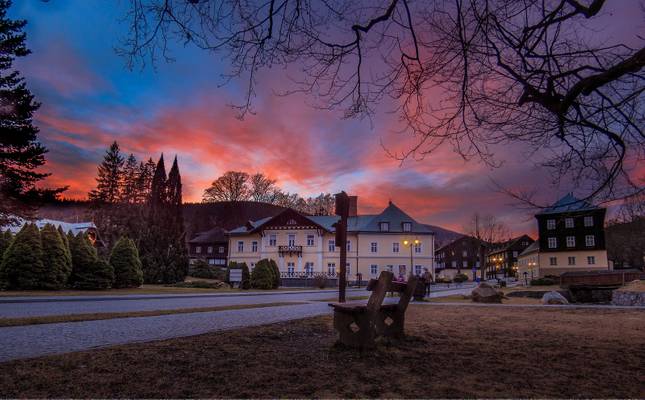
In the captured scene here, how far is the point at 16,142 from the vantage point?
30359mm

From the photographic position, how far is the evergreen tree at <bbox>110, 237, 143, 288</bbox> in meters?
A: 27.1

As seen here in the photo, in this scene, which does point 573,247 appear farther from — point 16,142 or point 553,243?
point 16,142

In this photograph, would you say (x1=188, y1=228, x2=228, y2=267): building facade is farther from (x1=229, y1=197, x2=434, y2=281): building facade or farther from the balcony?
the balcony

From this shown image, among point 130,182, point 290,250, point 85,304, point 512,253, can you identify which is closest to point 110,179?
point 130,182

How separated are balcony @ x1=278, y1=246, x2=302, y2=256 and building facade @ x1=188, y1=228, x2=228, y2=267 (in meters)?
16.5

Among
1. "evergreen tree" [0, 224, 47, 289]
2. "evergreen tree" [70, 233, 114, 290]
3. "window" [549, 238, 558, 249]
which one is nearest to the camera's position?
"evergreen tree" [0, 224, 47, 289]

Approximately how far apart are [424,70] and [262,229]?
178 ft

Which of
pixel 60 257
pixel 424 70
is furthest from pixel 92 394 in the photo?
pixel 60 257

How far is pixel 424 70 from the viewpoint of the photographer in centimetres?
568

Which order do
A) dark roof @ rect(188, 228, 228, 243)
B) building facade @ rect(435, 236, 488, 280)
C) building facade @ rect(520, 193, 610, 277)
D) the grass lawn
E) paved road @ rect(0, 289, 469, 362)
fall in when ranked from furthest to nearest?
building facade @ rect(435, 236, 488, 280), dark roof @ rect(188, 228, 228, 243), building facade @ rect(520, 193, 610, 277), paved road @ rect(0, 289, 469, 362), the grass lawn

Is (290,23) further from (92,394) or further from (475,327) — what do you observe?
(475,327)

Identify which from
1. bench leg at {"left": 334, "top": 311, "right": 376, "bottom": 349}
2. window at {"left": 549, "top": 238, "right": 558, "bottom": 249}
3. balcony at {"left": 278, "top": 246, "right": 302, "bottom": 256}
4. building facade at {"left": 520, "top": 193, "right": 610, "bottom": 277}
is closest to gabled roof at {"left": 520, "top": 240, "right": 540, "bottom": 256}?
building facade at {"left": 520, "top": 193, "right": 610, "bottom": 277}

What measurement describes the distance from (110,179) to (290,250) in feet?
118

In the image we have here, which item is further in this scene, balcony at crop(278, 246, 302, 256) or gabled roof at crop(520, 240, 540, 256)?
gabled roof at crop(520, 240, 540, 256)
